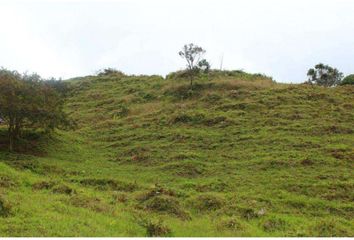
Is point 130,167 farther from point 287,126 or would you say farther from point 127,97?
point 127,97

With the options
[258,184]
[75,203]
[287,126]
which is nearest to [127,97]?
[287,126]

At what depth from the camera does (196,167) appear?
71.3ft

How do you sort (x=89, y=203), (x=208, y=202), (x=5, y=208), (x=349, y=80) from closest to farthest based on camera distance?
1. (x=5, y=208)
2. (x=89, y=203)
3. (x=208, y=202)
4. (x=349, y=80)

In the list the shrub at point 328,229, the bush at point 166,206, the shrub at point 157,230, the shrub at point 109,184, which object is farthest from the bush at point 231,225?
the shrub at point 109,184

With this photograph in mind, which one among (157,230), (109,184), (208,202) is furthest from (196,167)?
(157,230)

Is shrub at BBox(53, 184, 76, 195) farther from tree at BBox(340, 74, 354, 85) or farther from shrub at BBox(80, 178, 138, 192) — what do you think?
tree at BBox(340, 74, 354, 85)

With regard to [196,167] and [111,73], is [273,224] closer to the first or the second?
[196,167]

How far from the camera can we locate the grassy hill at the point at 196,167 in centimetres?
1352

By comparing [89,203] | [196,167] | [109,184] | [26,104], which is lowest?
[89,203]

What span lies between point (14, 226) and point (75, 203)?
12.5ft

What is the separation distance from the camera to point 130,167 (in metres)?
22.8

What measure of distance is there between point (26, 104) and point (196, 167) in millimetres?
9784

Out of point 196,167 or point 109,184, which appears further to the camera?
point 196,167

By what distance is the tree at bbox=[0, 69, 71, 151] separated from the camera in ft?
78.4
